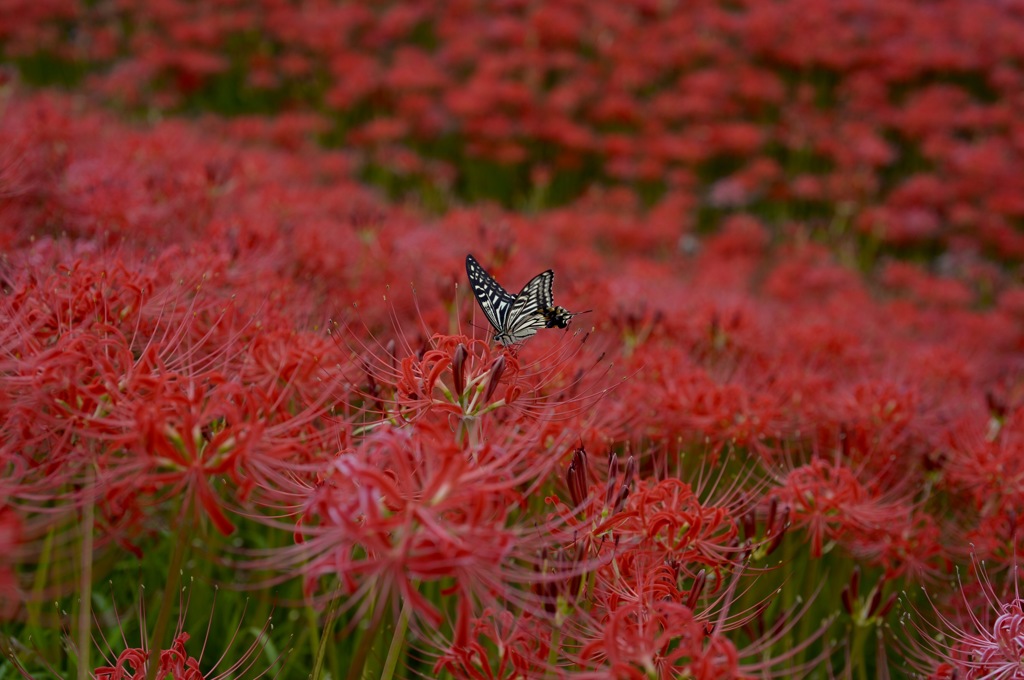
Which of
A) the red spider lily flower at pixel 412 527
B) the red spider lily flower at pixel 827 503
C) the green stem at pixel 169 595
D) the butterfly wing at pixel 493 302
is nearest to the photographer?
the red spider lily flower at pixel 412 527

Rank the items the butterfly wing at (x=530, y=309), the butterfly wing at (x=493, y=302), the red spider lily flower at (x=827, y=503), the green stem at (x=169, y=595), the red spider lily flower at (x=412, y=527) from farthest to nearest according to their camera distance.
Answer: the butterfly wing at (x=530, y=309), the butterfly wing at (x=493, y=302), the red spider lily flower at (x=827, y=503), the green stem at (x=169, y=595), the red spider lily flower at (x=412, y=527)

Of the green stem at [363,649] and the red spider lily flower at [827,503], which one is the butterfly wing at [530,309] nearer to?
the red spider lily flower at [827,503]

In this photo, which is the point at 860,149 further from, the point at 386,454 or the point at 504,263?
the point at 386,454

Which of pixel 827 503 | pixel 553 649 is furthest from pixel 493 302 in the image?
pixel 553 649

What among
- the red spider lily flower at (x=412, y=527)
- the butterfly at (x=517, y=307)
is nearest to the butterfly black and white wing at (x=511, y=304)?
the butterfly at (x=517, y=307)

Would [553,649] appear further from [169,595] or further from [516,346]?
[516,346]

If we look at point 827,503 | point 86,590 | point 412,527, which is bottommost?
point 827,503

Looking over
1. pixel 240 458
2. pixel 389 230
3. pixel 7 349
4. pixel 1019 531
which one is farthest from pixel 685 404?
pixel 389 230
